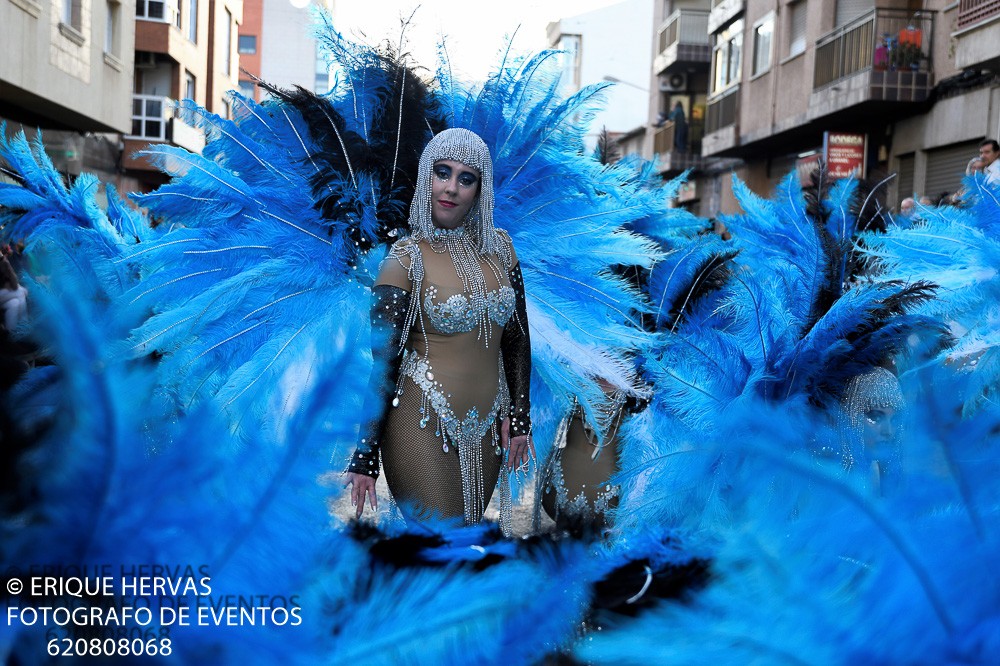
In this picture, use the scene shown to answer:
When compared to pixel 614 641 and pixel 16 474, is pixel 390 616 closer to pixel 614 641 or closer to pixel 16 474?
pixel 614 641

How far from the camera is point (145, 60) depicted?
2742 cm

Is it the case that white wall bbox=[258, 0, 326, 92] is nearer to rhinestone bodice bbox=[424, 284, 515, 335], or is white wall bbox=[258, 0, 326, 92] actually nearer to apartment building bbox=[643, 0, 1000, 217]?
apartment building bbox=[643, 0, 1000, 217]

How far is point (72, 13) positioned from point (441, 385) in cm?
1510

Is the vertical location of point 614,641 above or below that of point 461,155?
below

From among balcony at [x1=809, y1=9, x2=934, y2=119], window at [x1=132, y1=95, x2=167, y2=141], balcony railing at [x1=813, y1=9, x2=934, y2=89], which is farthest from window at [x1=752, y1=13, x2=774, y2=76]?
window at [x1=132, y1=95, x2=167, y2=141]

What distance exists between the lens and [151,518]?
795mm

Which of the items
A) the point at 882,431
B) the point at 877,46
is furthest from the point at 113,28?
the point at 882,431

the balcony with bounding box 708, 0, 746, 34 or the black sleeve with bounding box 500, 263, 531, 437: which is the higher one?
the balcony with bounding box 708, 0, 746, 34

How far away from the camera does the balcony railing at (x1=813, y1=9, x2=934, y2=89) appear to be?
15.2m

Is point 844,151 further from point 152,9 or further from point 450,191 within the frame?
point 152,9

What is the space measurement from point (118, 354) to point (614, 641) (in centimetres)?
43

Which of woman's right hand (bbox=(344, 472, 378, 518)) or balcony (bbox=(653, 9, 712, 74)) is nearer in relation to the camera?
woman's right hand (bbox=(344, 472, 378, 518))

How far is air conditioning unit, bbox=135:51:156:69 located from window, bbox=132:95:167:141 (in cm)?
106

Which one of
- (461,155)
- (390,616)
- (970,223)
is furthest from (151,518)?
(970,223)
